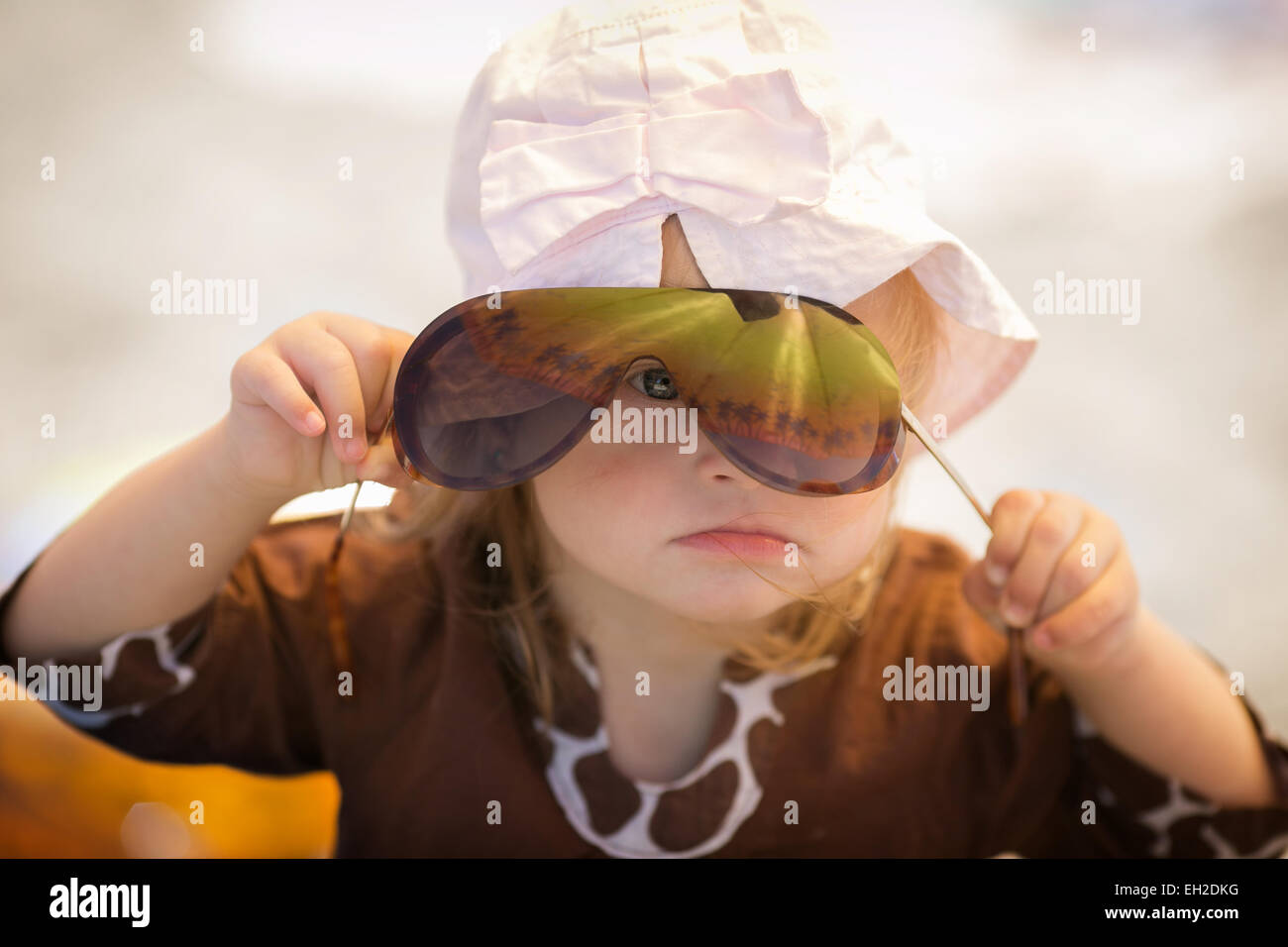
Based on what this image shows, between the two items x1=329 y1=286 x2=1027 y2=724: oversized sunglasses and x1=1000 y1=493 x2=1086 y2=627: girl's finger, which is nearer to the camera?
x1=329 y1=286 x2=1027 y2=724: oversized sunglasses

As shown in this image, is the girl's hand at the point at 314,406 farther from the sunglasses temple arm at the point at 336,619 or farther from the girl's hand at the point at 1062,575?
the girl's hand at the point at 1062,575

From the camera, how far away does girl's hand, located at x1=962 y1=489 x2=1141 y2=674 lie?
60 centimetres

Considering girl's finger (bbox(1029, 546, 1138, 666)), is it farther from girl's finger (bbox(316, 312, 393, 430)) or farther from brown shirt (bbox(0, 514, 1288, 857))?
girl's finger (bbox(316, 312, 393, 430))

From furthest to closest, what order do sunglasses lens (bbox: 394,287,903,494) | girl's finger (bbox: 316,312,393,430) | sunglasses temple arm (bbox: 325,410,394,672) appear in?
1. sunglasses temple arm (bbox: 325,410,394,672)
2. girl's finger (bbox: 316,312,393,430)
3. sunglasses lens (bbox: 394,287,903,494)

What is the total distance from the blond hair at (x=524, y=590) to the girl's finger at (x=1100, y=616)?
0.12m

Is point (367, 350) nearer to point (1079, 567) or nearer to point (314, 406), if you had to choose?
point (314, 406)

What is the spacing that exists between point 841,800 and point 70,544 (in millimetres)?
522

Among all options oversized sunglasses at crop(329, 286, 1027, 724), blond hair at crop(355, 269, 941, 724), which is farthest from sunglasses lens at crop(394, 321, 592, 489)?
blond hair at crop(355, 269, 941, 724)

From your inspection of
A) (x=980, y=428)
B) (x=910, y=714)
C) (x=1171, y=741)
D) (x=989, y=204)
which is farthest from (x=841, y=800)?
(x=989, y=204)

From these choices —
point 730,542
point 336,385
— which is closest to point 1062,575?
point 730,542

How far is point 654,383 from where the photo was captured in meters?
0.50

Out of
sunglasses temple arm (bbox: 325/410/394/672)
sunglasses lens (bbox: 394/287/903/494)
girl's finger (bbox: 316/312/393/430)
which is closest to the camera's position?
sunglasses lens (bbox: 394/287/903/494)

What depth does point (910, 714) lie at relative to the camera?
0.70 m

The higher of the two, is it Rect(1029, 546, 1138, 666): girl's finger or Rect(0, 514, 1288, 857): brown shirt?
Rect(1029, 546, 1138, 666): girl's finger
